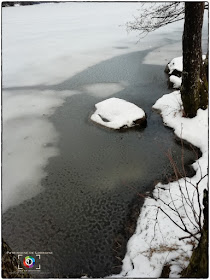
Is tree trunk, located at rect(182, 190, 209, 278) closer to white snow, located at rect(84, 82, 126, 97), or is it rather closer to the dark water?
the dark water

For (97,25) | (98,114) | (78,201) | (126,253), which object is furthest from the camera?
(97,25)

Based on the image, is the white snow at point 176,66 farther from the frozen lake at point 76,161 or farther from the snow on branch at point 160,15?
the snow on branch at point 160,15

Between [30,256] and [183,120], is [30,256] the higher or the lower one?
the lower one

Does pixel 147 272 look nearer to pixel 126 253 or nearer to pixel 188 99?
pixel 126 253

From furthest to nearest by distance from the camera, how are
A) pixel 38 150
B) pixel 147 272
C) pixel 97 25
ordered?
pixel 97 25 → pixel 38 150 → pixel 147 272

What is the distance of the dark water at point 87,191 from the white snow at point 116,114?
0.23 meters

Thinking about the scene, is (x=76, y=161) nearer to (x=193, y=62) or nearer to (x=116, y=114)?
(x=116, y=114)

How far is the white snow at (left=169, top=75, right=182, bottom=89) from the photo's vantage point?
8883 mm

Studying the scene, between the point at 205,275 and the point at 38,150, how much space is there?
14.7ft

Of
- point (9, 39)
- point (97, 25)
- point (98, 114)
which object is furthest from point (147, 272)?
point (97, 25)

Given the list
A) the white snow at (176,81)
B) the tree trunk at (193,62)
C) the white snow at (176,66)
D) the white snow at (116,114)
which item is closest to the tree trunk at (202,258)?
the tree trunk at (193,62)

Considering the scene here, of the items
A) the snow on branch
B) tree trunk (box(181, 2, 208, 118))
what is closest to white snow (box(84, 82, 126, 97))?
the snow on branch

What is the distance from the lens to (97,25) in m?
19.5

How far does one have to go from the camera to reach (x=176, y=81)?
8.98 m
